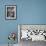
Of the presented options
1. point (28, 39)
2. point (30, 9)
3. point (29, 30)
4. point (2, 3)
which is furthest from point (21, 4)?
point (28, 39)

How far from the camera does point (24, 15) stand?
4.69m

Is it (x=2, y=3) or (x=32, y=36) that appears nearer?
(x=32, y=36)

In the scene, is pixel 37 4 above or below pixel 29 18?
above

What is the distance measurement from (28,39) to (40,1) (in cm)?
139

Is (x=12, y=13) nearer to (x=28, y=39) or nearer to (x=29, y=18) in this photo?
(x=29, y=18)

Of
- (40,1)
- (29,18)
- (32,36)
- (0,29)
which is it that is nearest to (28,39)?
(32,36)

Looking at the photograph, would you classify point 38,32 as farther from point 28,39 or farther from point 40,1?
point 40,1

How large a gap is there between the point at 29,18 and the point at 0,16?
1014 millimetres

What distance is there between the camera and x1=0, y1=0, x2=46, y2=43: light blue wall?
4.67 metres

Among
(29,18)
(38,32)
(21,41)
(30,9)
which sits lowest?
(21,41)

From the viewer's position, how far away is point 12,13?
4688mm

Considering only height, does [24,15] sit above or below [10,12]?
below

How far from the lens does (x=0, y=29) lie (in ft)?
15.3

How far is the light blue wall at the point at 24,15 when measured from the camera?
467 cm
